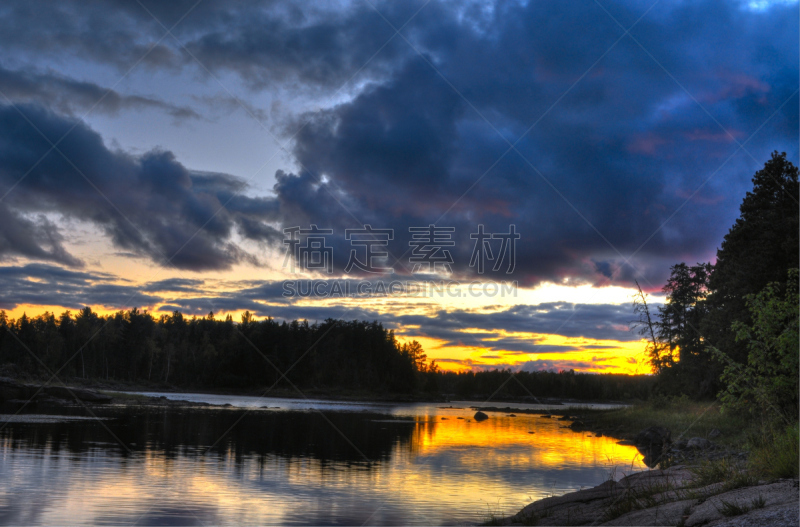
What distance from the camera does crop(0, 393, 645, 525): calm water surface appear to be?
19.1 metres

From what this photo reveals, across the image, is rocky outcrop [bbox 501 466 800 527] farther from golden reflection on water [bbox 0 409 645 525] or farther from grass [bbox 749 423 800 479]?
golden reflection on water [bbox 0 409 645 525]

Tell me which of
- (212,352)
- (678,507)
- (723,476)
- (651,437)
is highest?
(212,352)

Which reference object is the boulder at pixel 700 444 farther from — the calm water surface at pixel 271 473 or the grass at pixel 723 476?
the grass at pixel 723 476

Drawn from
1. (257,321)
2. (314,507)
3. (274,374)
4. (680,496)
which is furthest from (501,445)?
(257,321)

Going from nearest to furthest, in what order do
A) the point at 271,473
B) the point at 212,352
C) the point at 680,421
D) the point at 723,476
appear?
the point at 723,476 → the point at 271,473 → the point at 680,421 → the point at 212,352

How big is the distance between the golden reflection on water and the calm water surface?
0.05 metres

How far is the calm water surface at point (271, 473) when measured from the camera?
1908 centimetres

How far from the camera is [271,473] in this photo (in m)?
27.3

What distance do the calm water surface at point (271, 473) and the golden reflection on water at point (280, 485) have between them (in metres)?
0.05

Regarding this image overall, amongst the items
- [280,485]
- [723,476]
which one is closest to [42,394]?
[280,485]

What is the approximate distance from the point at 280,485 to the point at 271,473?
3.03m

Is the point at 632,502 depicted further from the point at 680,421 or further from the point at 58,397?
the point at 58,397

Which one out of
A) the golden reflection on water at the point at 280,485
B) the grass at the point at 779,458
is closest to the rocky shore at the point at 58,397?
the golden reflection on water at the point at 280,485

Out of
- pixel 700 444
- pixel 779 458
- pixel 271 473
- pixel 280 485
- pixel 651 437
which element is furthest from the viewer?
pixel 651 437
